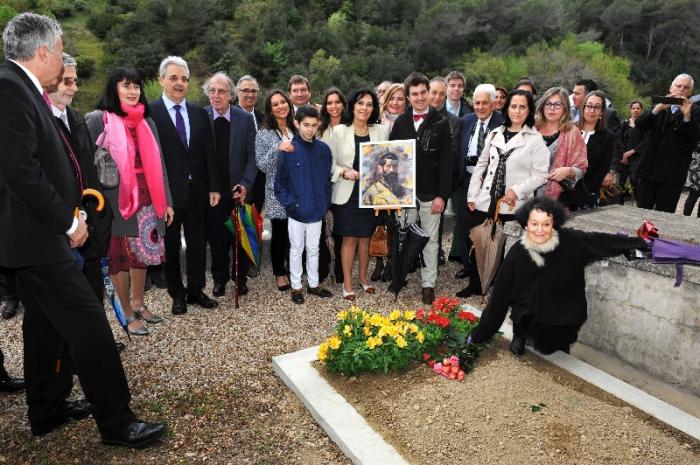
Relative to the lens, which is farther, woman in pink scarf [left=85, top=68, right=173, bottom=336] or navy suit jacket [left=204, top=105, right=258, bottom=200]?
navy suit jacket [left=204, top=105, right=258, bottom=200]

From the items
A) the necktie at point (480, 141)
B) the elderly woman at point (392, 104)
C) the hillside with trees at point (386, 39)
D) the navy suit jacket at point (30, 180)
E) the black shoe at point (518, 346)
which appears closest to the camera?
the navy suit jacket at point (30, 180)

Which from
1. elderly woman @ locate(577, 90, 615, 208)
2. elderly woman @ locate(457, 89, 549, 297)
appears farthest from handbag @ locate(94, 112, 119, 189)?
elderly woman @ locate(577, 90, 615, 208)

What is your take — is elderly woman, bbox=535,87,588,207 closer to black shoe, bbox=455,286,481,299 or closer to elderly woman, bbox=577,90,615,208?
elderly woman, bbox=577,90,615,208

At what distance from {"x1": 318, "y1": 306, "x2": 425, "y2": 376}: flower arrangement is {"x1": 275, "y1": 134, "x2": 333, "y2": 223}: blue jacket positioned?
4.89ft

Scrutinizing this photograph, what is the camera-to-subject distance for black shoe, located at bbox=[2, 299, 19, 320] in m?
4.98

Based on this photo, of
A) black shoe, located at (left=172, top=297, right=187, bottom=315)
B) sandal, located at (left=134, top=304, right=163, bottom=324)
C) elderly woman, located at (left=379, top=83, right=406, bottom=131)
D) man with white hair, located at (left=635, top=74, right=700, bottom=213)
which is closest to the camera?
sandal, located at (left=134, top=304, right=163, bottom=324)

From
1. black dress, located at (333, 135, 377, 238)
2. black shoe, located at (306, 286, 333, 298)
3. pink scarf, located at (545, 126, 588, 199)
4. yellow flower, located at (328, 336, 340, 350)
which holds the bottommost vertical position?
black shoe, located at (306, 286, 333, 298)

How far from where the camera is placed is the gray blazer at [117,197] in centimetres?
418

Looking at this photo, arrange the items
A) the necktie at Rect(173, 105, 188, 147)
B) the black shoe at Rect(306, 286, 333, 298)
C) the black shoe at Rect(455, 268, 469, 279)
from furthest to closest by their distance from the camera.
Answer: the black shoe at Rect(455, 268, 469, 279), the black shoe at Rect(306, 286, 333, 298), the necktie at Rect(173, 105, 188, 147)

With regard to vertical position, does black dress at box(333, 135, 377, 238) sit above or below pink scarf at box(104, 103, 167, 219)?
below

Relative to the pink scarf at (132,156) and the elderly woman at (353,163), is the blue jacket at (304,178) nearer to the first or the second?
the elderly woman at (353,163)

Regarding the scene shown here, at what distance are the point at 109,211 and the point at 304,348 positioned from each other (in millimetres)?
2007

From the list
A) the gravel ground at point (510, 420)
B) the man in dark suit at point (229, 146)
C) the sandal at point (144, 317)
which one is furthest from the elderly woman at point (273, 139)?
the gravel ground at point (510, 420)

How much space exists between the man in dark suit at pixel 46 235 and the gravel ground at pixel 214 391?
0.29m
